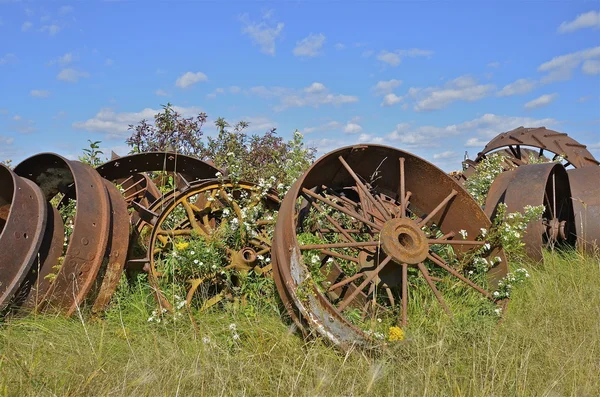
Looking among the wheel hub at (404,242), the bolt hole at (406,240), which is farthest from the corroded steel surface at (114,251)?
the bolt hole at (406,240)

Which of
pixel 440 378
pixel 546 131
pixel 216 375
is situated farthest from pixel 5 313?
pixel 546 131

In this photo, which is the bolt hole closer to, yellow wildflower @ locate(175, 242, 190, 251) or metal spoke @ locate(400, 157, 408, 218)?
metal spoke @ locate(400, 157, 408, 218)

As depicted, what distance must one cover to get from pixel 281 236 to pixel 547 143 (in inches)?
309

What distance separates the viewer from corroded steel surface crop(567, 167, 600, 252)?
5.88 metres

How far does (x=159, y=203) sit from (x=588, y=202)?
4968mm

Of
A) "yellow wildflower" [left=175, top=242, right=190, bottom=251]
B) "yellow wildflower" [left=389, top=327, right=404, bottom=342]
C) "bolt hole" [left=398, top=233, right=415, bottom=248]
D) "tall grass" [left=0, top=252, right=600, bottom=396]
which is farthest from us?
"yellow wildflower" [left=175, top=242, right=190, bottom=251]

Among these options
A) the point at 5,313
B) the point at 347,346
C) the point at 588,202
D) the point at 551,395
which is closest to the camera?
the point at 551,395

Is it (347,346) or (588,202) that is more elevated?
(588,202)

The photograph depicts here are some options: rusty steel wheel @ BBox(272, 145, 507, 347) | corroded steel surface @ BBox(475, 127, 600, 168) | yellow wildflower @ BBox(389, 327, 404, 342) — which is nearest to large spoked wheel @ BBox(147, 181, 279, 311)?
rusty steel wheel @ BBox(272, 145, 507, 347)

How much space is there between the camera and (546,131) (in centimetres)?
988

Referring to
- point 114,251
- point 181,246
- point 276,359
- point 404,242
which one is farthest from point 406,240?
point 114,251

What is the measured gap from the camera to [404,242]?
4180 mm

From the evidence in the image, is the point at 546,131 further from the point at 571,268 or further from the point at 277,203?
the point at 277,203

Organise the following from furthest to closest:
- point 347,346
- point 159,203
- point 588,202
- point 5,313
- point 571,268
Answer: point 588,202, point 571,268, point 159,203, point 5,313, point 347,346
